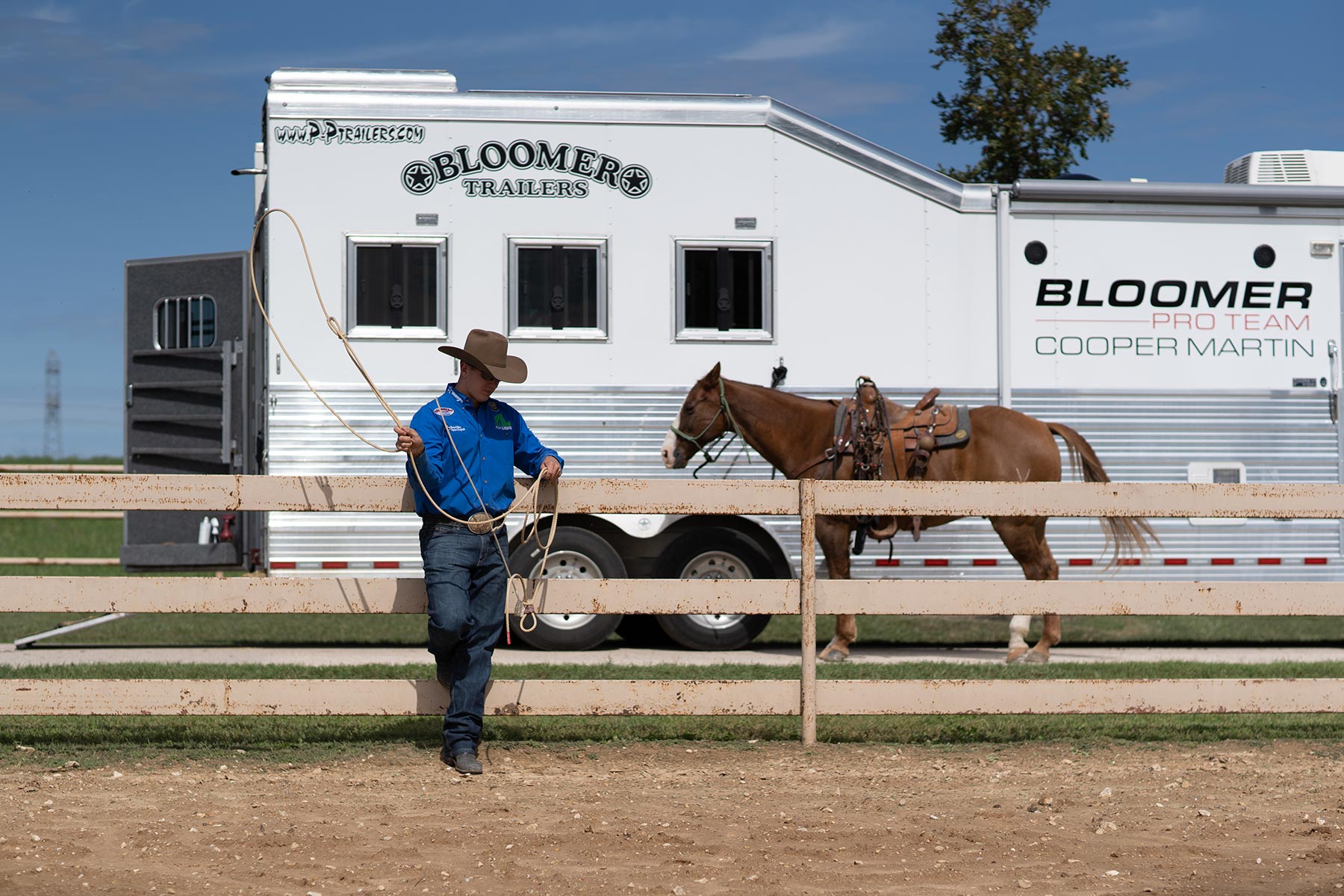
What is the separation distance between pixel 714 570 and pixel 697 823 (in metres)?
5.83

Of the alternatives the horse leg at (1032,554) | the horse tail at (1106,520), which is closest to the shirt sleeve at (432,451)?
the horse leg at (1032,554)

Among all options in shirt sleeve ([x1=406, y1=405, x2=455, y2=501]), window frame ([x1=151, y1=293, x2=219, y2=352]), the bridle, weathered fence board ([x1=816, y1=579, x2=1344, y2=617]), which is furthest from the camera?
window frame ([x1=151, y1=293, x2=219, y2=352])

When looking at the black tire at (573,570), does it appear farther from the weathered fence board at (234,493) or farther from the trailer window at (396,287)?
the weathered fence board at (234,493)

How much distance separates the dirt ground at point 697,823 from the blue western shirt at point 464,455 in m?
1.11

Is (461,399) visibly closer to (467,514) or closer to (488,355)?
(488,355)

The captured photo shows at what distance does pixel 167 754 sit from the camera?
6.16m

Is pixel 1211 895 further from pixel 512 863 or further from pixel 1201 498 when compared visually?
pixel 1201 498

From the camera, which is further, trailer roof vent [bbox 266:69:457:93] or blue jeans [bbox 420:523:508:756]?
trailer roof vent [bbox 266:69:457:93]

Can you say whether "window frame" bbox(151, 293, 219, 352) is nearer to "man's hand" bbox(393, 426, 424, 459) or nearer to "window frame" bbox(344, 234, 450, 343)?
"window frame" bbox(344, 234, 450, 343)

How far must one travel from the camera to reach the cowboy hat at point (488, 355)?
5859 mm

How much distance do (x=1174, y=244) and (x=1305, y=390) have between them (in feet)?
5.01

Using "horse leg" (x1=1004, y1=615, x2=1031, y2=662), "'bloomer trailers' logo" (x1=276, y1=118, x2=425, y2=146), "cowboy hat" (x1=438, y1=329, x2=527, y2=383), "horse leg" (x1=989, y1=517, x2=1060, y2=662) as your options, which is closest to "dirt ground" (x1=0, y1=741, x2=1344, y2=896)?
"cowboy hat" (x1=438, y1=329, x2=527, y2=383)

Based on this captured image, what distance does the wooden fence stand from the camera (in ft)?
19.9

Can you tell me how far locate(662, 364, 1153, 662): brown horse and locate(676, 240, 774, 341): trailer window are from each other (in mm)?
509
